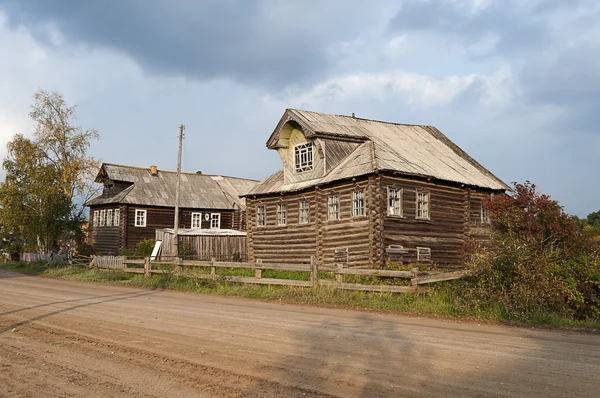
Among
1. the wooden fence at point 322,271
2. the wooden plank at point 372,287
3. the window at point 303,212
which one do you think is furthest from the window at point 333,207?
the wooden plank at point 372,287

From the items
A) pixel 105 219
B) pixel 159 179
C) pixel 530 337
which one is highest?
pixel 159 179

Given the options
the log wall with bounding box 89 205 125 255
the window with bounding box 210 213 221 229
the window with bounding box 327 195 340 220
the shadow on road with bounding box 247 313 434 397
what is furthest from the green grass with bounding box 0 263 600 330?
the window with bounding box 210 213 221 229

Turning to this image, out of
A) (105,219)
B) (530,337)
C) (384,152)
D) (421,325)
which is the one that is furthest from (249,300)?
(105,219)

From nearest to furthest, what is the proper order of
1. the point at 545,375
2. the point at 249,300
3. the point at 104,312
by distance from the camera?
the point at 545,375 < the point at 104,312 < the point at 249,300

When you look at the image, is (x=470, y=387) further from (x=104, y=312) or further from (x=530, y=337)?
(x=104, y=312)

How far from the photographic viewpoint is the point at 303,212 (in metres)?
29.1

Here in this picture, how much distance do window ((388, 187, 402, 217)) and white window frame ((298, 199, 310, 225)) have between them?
18.5 ft

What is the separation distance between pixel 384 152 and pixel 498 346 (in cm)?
1722

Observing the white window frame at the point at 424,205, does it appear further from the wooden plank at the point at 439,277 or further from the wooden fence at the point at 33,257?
the wooden fence at the point at 33,257

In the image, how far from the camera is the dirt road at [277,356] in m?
6.91

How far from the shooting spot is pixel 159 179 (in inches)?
1906

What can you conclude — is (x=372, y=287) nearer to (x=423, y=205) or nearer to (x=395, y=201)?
(x=395, y=201)

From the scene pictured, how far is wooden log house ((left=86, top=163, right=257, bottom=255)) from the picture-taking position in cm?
4419

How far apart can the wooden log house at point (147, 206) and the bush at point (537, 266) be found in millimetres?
30591
